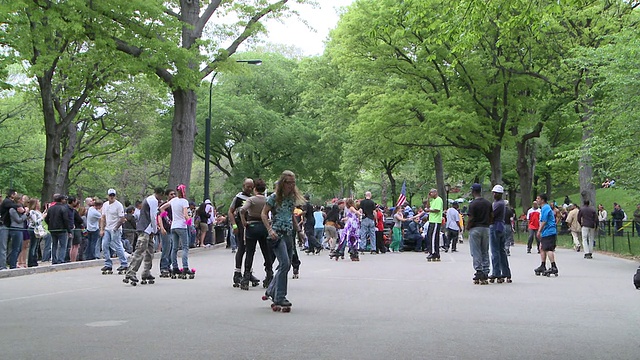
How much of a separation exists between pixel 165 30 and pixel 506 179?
39213 millimetres

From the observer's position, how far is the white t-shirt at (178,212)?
14.1 metres

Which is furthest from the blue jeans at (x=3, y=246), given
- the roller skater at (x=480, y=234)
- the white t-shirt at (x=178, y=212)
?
the roller skater at (x=480, y=234)

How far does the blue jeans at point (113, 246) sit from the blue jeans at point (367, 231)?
8.99 m

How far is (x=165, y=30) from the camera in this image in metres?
23.2

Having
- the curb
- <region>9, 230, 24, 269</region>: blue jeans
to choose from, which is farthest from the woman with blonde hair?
<region>9, 230, 24, 269</region>: blue jeans

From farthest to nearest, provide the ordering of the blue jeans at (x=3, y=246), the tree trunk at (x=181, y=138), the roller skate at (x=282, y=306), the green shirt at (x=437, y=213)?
the tree trunk at (x=181, y=138), the green shirt at (x=437, y=213), the blue jeans at (x=3, y=246), the roller skate at (x=282, y=306)

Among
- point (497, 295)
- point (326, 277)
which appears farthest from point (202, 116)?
point (497, 295)

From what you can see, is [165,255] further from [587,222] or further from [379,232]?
[587,222]

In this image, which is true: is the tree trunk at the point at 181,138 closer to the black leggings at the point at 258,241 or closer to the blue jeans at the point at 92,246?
the blue jeans at the point at 92,246

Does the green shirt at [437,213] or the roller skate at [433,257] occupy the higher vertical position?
the green shirt at [437,213]

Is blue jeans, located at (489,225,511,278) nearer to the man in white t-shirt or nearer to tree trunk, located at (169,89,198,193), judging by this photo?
the man in white t-shirt

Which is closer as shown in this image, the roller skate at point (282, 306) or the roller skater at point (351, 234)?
the roller skate at point (282, 306)

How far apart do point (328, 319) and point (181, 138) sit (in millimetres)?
17590

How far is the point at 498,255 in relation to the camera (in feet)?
46.3
